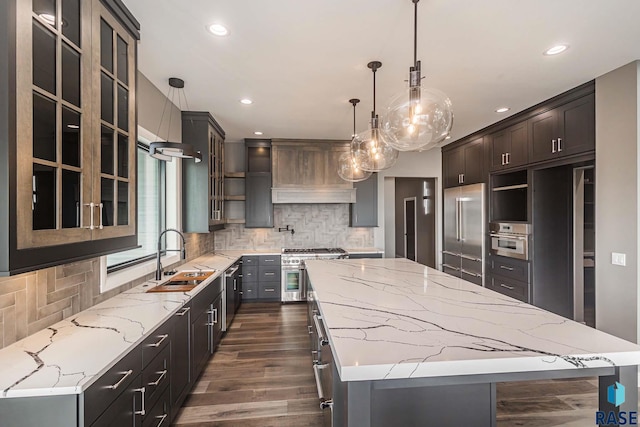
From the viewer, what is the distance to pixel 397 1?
Result: 1857 millimetres

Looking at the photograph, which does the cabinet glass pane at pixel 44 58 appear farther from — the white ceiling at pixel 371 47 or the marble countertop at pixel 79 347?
the marble countertop at pixel 79 347

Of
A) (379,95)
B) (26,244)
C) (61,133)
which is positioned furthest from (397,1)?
(26,244)

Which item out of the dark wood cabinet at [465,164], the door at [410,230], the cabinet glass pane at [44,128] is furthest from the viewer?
the door at [410,230]

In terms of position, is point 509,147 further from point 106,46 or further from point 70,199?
point 70,199

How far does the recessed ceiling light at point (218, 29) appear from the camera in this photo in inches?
82.6

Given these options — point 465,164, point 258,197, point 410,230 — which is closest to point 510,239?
point 465,164

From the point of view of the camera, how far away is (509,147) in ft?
13.6

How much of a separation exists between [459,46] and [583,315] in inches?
146

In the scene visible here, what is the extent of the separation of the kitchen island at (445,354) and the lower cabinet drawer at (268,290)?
121 inches

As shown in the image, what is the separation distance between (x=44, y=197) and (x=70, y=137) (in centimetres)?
31

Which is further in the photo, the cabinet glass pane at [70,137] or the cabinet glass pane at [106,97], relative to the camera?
the cabinet glass pane at [106,97]

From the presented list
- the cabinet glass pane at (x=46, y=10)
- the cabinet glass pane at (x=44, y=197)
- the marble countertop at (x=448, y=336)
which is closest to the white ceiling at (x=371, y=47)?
the cabinet glass pane at (x=46, y=10)

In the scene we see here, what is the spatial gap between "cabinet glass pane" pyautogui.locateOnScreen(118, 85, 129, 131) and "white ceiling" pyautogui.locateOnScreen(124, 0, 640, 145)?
538mm

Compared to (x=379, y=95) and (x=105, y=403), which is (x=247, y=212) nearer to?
(x=379, y=95)
